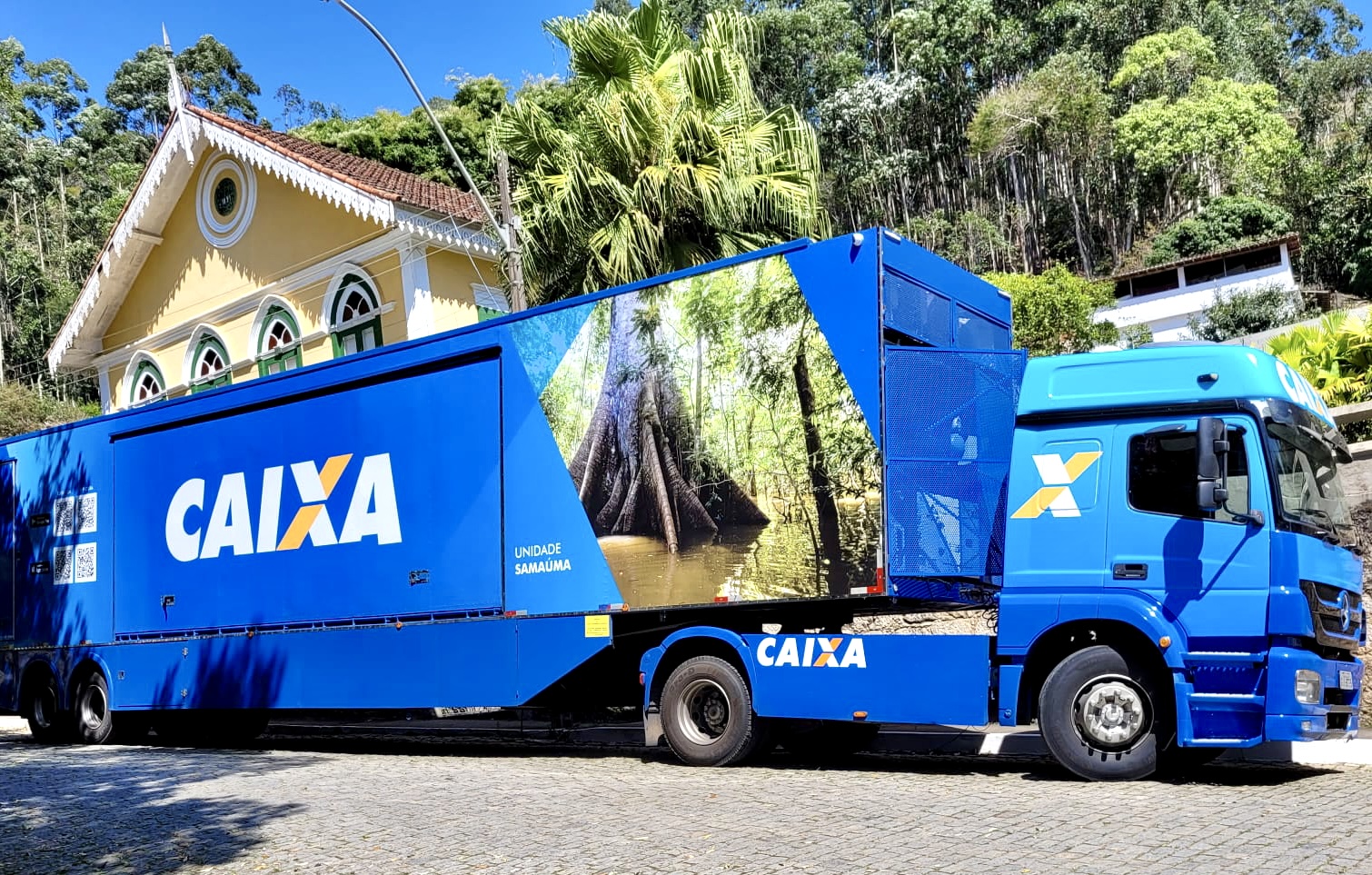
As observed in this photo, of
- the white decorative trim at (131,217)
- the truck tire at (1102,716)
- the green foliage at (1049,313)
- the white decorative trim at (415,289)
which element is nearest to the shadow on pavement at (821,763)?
the truck tire at (1102,716)

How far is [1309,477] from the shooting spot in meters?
8.40

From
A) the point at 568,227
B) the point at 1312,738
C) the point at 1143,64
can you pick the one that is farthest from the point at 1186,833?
the point at 1143,64

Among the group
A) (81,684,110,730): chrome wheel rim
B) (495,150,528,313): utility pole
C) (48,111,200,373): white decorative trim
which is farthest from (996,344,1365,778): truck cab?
(48,111,200,373): white decorative trim

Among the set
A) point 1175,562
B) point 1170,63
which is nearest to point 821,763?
point 1175,562

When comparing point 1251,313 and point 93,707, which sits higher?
point 1251,313

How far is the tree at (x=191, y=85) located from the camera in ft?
227

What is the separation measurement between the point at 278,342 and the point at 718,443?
15.2 metres

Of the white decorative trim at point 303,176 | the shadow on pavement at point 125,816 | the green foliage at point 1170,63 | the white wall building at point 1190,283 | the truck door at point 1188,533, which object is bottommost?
the shadow on pavement at point 125,816

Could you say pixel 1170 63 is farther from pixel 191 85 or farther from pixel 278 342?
pixel 191 85

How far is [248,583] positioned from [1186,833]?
985cm

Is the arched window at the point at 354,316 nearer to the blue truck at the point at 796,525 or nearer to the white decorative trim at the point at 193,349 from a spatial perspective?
the white decorative trim at the point at 193,349

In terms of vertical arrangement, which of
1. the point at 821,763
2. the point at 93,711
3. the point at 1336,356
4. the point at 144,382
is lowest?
the point at 821,763

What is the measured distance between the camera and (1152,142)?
44.1 meters

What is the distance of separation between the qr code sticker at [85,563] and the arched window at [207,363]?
872 cm
